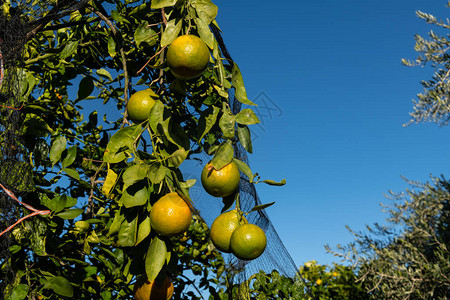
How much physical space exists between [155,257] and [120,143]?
37 centimetres

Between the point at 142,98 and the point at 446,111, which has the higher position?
the point at 446,111

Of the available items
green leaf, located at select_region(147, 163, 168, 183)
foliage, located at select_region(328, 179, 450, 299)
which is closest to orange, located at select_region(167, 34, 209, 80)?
green leaf, located at select_region(147, 163, 168, 183)

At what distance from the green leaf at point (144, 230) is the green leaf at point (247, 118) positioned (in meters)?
0.42

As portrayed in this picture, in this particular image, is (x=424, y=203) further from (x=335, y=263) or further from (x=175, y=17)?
(x=175, y=17)

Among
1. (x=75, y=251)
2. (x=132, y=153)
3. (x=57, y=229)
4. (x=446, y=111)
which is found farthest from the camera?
(x=446, y=111)

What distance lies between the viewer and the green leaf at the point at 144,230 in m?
1.16

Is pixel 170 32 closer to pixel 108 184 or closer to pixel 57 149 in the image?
pixel 108 184

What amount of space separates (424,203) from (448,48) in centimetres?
157

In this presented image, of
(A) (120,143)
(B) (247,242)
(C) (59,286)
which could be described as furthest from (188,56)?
(C) (59,286)

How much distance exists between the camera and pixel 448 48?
3875mm

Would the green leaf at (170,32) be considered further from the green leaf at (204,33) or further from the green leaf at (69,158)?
the green leaf at (69,158)

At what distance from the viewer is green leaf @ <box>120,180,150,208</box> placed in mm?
1143

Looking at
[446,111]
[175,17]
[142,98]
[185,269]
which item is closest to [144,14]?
[175,17]

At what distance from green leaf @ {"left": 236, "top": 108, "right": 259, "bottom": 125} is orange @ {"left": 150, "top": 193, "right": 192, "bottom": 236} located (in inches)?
11.9
